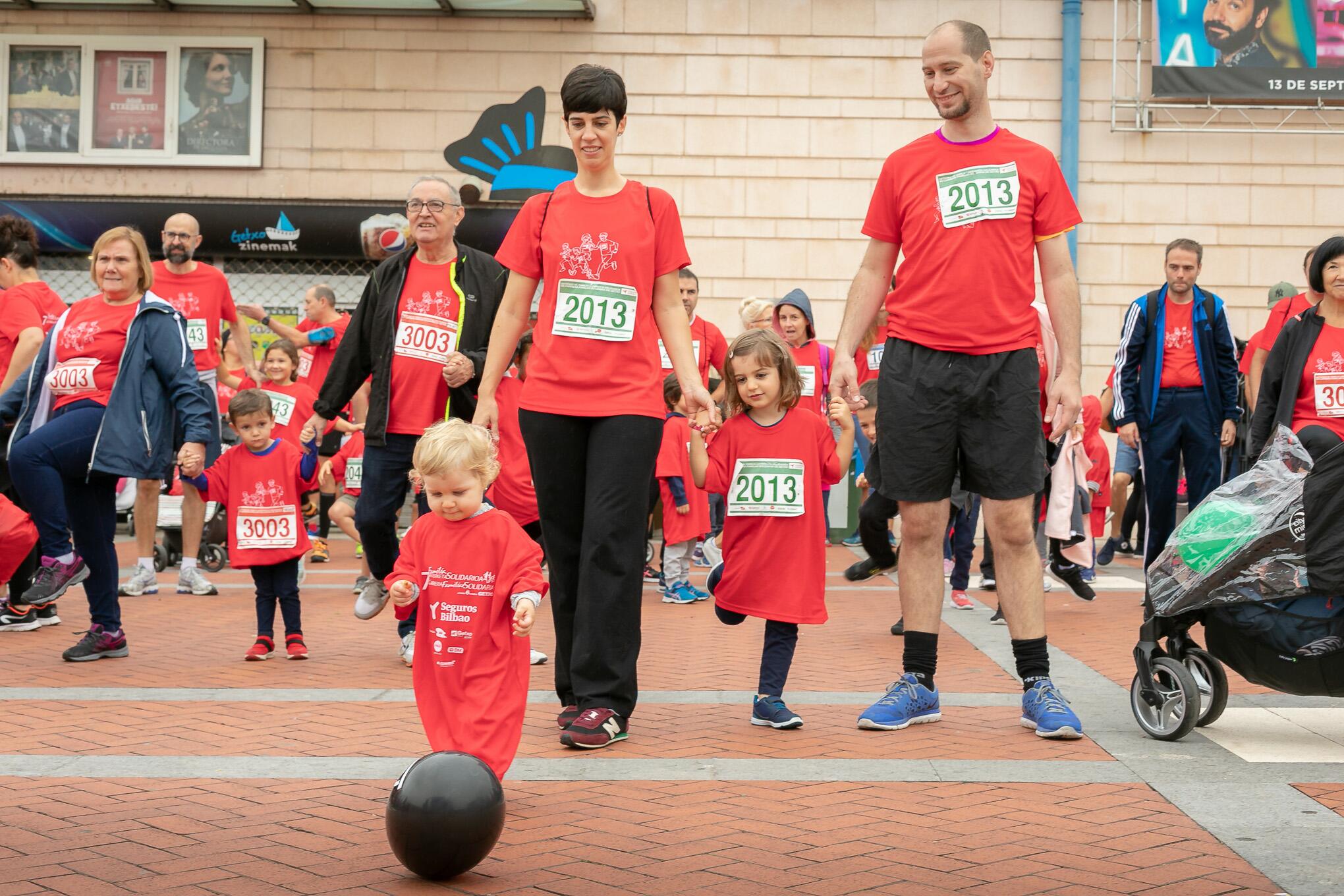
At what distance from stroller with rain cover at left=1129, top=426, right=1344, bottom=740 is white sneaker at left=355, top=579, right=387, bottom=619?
332cm

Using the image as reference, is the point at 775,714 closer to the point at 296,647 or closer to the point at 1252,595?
the point at 1252,595

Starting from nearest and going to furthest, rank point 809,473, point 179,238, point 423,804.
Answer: point 423,804, point 809,473, point 179,238

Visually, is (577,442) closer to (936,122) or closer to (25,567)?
(25,567)

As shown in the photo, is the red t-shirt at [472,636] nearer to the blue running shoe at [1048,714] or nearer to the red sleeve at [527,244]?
the red sleeve at [527,244]

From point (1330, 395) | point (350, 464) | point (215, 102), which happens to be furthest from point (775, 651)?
point (215, 102)

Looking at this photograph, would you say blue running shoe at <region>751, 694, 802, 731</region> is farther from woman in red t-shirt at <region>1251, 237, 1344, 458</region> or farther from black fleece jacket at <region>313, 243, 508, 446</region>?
woman in red t-shirt at <region>1251, 237, 1344, 458</region>

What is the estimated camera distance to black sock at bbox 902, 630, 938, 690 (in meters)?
5.54

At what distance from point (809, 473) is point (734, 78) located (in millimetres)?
11475

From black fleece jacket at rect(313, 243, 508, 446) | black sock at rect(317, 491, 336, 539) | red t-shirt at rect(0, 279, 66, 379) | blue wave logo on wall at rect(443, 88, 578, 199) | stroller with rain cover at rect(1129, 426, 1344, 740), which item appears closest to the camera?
stroller with rain cover at rect(1129, 426, 1344, 740)

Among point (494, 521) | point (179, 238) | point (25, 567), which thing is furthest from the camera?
point (179, 238)

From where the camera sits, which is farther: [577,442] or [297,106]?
[297,106]

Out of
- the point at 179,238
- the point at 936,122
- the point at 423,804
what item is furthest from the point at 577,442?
the point at 936,122

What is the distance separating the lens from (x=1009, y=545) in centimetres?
546

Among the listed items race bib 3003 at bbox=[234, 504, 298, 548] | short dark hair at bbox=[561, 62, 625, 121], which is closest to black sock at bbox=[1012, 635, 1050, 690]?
short dark hair at bbox=[561, 62, 625, 121]
